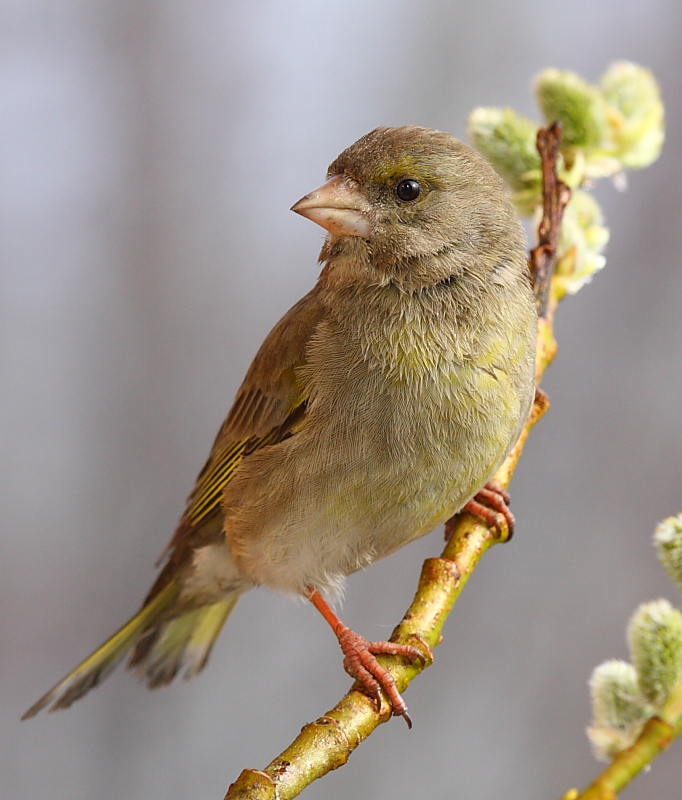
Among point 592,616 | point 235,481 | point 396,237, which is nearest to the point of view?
point 396,237

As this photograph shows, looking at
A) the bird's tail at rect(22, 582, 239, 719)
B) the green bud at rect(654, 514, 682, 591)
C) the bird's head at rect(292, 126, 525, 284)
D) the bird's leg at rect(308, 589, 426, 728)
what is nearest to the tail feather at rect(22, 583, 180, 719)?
the bird's tail at rect(22, 582, 239, 719)

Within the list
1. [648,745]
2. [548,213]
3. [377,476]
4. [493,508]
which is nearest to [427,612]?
[377,476]

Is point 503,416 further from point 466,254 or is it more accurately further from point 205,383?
point 205,383

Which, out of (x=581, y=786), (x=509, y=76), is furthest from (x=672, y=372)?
(x=581, y=786)

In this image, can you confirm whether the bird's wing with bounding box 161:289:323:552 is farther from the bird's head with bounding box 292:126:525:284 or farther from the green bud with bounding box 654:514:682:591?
the green bud with bounding box 654:514:682:591

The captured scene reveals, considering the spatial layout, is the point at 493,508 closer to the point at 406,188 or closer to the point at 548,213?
the point at 548,213
